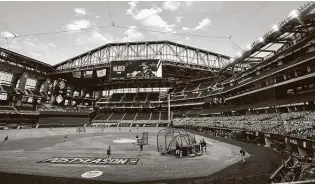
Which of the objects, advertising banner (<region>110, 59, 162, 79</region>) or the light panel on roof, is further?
advertising banner (<region>110, 59, 162, 79</region>)

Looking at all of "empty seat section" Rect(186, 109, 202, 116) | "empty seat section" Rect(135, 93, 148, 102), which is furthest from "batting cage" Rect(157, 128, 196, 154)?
"empty seat section" Rect(135, 93, 148, 102)

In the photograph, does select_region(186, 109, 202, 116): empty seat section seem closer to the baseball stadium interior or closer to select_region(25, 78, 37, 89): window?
the baseball stadium interior

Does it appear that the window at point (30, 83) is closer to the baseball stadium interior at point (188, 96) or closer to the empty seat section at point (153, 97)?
the baseball stadium interior at point (188, 96)

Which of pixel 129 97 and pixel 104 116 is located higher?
pixel 129 97

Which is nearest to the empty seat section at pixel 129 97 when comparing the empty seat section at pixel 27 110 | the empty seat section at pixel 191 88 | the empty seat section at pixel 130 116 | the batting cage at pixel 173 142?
the empty seat section at pixel 130 116

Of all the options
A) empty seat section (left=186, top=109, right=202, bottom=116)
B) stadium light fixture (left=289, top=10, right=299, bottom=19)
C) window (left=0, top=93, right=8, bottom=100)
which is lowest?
empty seat section (left=186, top=109, right=202, bottom=116)

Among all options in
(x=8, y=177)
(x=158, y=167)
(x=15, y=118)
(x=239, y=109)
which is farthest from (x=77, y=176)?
(x=15, y=118)

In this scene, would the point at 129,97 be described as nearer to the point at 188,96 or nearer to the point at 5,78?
the point at 188,96

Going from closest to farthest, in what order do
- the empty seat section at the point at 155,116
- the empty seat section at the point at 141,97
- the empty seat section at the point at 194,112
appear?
the empty seat section at the point at 194,112, the empty seat section at the point at 155,116, the empty seat section at the point at 141,97

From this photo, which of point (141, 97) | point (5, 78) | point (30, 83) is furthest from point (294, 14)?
point (30, 83)
